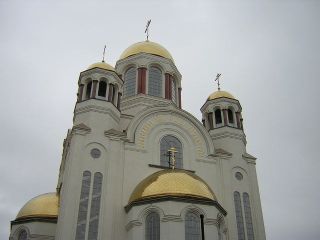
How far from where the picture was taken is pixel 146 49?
26375 millimetres

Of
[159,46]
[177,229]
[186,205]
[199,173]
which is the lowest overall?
[177,229]

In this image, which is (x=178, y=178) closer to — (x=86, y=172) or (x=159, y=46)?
(x=86, y=172)

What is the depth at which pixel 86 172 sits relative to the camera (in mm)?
17469

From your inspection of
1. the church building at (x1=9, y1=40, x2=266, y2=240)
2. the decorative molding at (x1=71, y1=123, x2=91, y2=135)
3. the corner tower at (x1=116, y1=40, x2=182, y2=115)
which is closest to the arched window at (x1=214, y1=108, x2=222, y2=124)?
the church building at (x1=9, y1=40, x2=266, y2=240)

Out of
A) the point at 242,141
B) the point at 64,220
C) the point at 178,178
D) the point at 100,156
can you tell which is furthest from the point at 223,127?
the point at 64,220

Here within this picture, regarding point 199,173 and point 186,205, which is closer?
point 186,205

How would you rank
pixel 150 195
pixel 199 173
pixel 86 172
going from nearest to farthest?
pixel 150 195 → pixel 86 172 → pixel 199 173

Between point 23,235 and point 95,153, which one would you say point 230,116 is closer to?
point 95,153

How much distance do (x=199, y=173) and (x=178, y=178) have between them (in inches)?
132

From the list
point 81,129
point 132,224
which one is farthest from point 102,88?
point 132,224

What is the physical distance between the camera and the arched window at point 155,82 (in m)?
24.6

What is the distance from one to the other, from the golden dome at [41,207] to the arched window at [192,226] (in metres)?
7.12

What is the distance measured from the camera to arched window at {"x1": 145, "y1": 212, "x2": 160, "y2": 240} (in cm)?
1529

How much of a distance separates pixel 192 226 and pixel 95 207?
451cm
